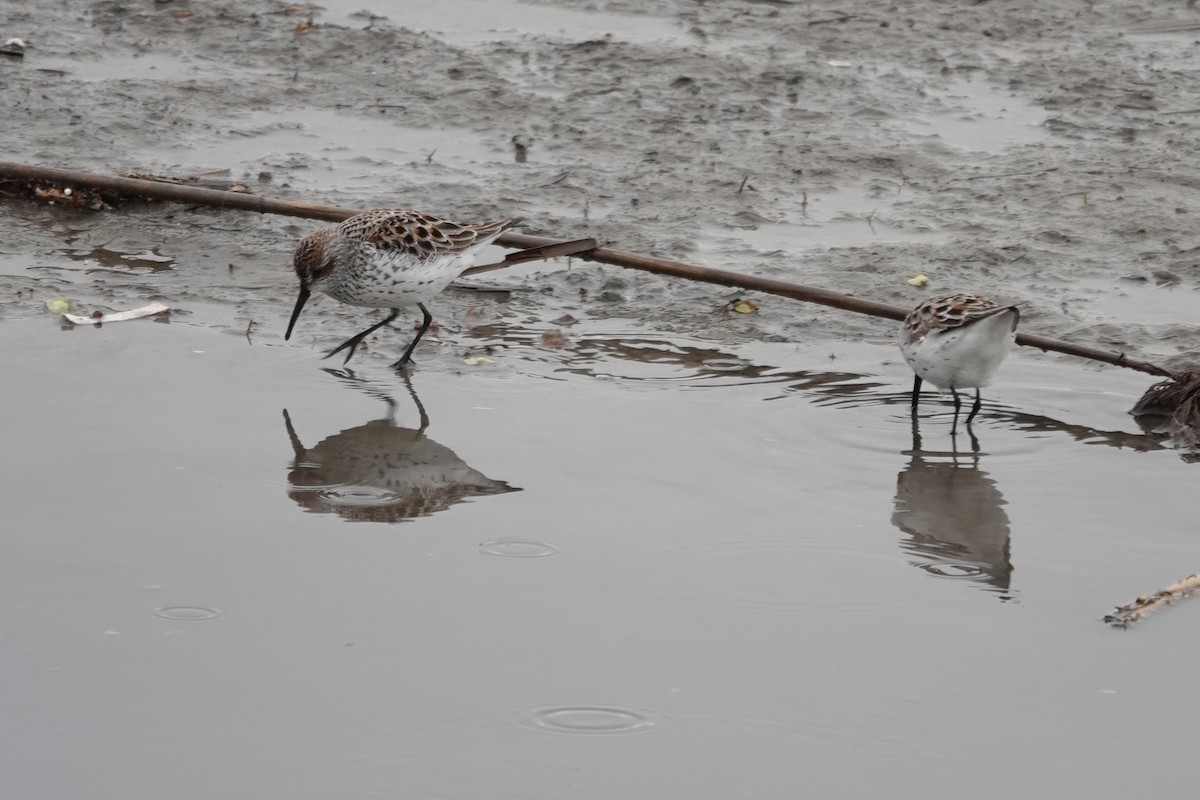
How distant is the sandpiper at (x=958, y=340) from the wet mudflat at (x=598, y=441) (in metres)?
0.34

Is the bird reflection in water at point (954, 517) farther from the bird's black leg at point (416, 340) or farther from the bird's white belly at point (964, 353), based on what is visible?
the bird's black leg at point (416, 340)

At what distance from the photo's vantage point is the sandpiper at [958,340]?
7.73 m

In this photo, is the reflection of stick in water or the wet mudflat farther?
the reflection of stick in water

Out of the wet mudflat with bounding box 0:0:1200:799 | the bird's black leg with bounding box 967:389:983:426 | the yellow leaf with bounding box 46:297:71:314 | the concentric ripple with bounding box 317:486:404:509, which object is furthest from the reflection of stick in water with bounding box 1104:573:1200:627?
the yellow leaf with bounding box 46:297:71:314

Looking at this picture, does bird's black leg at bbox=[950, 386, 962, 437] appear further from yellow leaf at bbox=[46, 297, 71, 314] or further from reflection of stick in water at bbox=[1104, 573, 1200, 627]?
yellow leaf at bbox=[46, 297, 71, 314]

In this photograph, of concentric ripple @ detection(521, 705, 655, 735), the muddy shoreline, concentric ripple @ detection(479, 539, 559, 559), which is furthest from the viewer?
the muddy shoreline

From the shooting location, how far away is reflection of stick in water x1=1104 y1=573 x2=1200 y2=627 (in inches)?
229

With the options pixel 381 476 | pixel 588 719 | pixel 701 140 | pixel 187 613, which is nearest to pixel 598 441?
pixel 381 476

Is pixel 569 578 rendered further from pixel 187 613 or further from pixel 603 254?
pixel 603 254

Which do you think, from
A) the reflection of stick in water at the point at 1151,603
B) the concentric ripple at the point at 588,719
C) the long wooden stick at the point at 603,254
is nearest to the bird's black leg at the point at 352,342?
the long wooden stick at the point at 603,254

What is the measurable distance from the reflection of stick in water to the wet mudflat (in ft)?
0.20

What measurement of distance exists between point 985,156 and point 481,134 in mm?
4038

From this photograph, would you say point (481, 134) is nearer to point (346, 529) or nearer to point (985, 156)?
point (985, 156)

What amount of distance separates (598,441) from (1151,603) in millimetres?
2764
